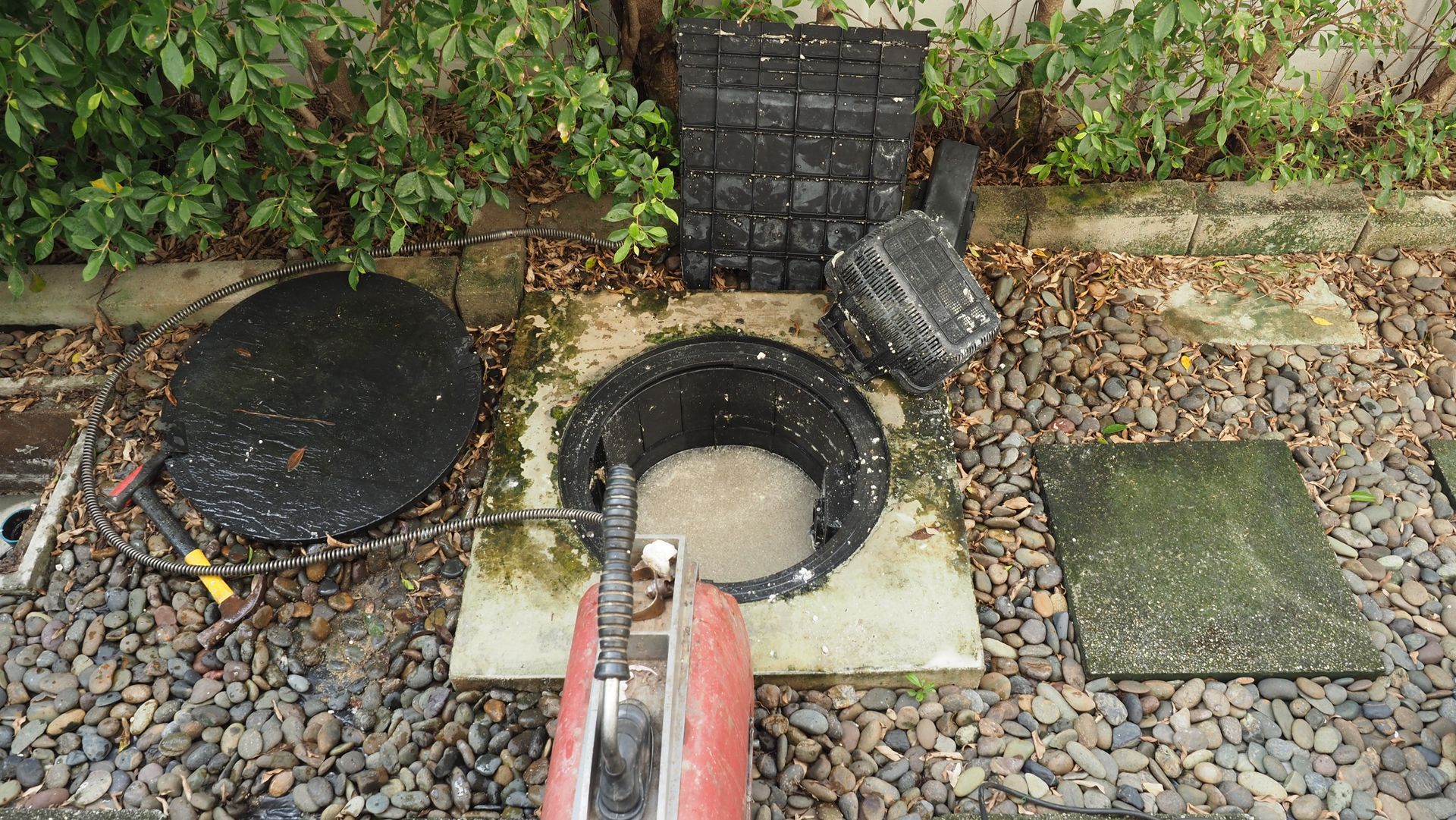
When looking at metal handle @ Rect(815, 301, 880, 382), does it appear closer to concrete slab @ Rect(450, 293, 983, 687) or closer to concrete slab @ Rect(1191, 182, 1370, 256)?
concrete slab @ Rect(450, 293, 983, 687)

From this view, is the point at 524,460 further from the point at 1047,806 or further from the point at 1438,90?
the point at 1438,90

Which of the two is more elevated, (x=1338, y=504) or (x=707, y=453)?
(x=1338, y=504)

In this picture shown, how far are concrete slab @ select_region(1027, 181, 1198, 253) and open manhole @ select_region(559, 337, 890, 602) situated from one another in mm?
1328

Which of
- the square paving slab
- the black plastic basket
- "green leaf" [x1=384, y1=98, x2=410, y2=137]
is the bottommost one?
the square paving slab

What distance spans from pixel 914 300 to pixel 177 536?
8.72 feet

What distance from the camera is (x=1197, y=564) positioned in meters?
3.08

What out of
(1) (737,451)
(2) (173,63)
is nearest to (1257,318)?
(1) (737,451)

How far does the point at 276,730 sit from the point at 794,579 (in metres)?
1.66

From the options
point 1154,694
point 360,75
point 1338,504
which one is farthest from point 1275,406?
point 360,75

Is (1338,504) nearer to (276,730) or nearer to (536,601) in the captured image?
(536,601)

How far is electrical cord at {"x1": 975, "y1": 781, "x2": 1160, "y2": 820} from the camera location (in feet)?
8.52

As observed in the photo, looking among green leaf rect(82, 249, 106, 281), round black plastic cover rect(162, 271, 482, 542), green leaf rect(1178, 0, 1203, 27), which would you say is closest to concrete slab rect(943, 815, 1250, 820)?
round black plastic cover rect(162, 271, 482, 542)

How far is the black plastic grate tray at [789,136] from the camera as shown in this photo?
10.7 feet

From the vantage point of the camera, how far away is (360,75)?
2939 mm
